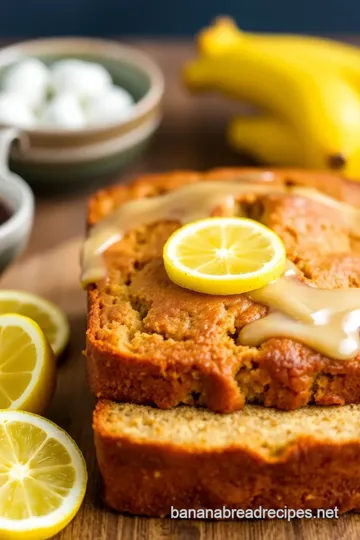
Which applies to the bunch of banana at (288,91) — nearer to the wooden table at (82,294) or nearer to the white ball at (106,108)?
the wooden table at (82,294)

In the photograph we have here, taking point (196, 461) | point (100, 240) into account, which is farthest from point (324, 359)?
point (100, 240)

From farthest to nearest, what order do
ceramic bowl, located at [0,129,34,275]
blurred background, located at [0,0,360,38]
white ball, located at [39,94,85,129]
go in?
1. blurred background, located at [0,0,360,38]
2. white ball, located at [39,94,85,129]
3. ceramic bowl, located at [0,129,34,275]

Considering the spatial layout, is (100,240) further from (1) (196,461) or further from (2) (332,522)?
(2) (332,522)

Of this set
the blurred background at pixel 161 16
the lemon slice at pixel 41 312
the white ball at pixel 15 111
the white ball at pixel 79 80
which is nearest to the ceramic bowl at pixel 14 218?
the lemon slice at pixel 41 312

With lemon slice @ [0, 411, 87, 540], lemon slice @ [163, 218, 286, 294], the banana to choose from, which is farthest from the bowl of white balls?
lemon slice @ [0, 411, 87, 540]

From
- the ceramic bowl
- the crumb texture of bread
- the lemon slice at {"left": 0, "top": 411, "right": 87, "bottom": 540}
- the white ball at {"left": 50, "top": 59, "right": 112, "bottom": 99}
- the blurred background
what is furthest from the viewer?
the blurred background

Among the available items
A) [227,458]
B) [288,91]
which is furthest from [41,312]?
[288,91]

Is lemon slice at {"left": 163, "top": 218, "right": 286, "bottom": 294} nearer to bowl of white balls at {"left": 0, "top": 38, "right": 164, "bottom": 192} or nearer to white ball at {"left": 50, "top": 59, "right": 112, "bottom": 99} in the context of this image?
bowl of white balls at {"left": 0, "top": 38, "right": 164, "bottom": 192}
